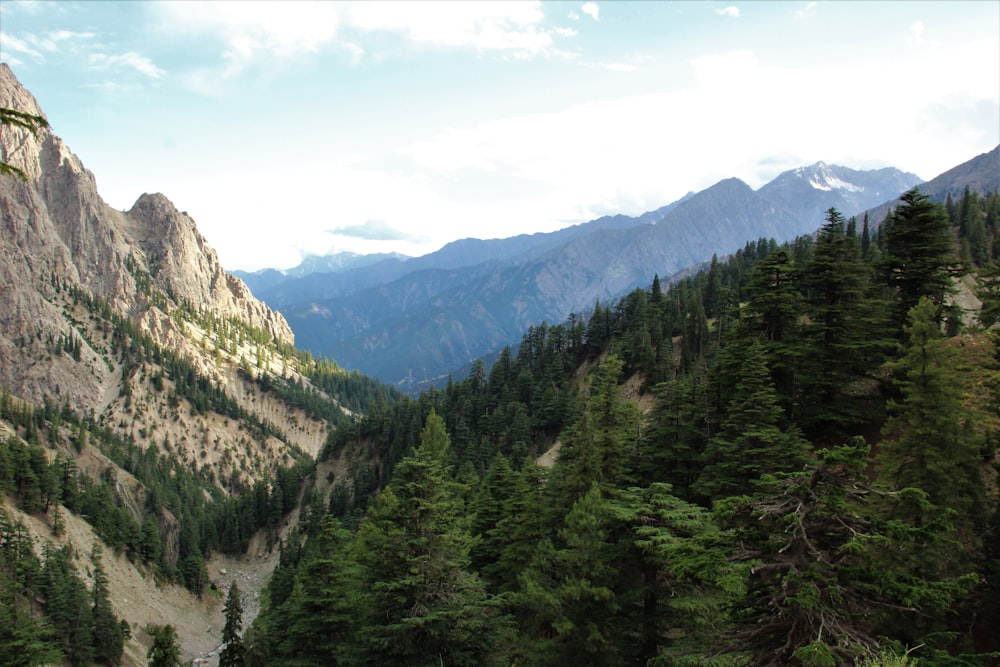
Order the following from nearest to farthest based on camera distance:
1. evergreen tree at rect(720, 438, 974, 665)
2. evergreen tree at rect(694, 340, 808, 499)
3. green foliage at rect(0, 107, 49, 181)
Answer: green foliage at rect(0, 107, 49, 181) < evergreen tree at rect(720, 438, 974, 665) < evergreen tree at rect(694, 340, 808, 499)

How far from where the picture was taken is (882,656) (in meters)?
10.9

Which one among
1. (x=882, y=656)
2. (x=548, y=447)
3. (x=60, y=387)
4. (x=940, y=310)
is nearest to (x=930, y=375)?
(x=940, y=310)

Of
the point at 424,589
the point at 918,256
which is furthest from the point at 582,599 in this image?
the point at 918,256

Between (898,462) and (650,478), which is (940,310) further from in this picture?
(650,478)

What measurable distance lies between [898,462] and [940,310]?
53.3ft

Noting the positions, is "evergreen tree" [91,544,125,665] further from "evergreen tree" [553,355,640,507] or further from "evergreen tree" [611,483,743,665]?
"evergreen tree" [611,483,743,665]

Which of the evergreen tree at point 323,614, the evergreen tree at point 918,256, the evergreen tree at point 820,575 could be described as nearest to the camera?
the evergreen tree at point 820,575

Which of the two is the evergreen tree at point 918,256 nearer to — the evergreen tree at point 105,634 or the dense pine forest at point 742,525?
the dense pine forest at point 742,525

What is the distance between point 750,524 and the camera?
14062 millimetres

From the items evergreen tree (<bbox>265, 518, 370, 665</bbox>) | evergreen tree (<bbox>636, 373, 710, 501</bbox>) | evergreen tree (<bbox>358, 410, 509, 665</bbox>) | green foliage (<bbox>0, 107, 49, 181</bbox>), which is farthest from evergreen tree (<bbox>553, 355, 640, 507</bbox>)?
green foliage (<bbox>0, 107, 49, 181</bbox>)

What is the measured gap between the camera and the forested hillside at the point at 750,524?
12.8 meters

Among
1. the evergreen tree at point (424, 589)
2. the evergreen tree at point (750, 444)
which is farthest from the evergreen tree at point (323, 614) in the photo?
the evergreen tree at point (750, 444)

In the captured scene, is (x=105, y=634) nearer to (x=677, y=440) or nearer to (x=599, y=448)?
(x=599, y=448)

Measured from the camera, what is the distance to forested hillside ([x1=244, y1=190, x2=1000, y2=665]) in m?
12.8
